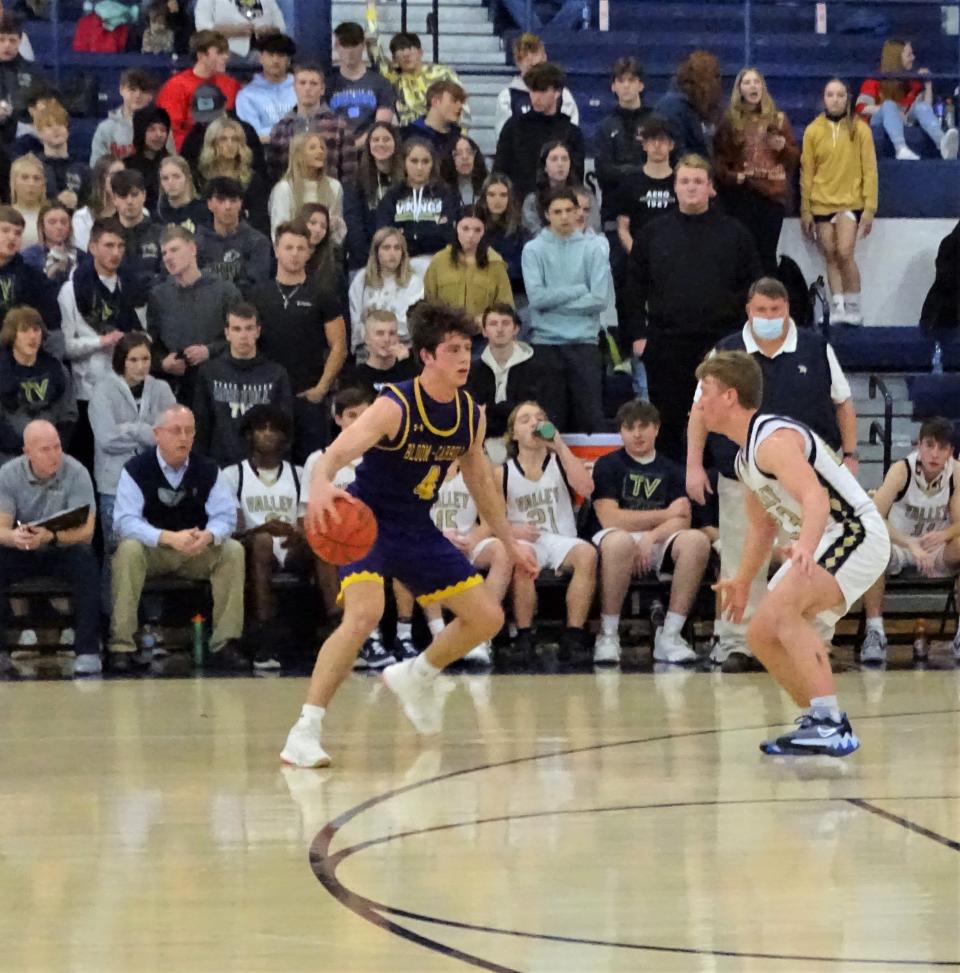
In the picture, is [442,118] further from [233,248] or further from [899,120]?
[899,120]

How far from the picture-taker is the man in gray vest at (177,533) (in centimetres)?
1012

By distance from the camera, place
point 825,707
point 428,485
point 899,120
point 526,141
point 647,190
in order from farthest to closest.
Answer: point 899,120, point 526,141, point 647,190, point 428,485, point 825,707

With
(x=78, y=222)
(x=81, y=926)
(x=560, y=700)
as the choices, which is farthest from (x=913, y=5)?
(x=81, y=926)

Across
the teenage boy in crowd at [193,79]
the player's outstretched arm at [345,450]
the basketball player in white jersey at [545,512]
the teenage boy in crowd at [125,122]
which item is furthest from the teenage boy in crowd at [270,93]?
A: the player's outstretched arm at [345,450]

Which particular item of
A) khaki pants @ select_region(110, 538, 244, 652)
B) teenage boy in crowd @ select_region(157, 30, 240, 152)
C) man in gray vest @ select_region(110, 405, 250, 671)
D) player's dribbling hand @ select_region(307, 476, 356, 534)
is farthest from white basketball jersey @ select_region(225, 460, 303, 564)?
player's dribbling hand @ select_region(307, 476, 356, 534)

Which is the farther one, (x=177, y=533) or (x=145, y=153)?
(x=145, y=153)

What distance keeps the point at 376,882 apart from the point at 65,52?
34.0ft

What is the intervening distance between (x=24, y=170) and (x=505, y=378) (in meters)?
3.13

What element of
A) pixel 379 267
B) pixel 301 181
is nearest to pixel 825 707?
pixel 379 267

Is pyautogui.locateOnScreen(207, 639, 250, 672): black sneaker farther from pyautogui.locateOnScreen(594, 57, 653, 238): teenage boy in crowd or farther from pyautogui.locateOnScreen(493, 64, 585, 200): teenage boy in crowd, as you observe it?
pyautogui.locateOnScreen(594, 57, 653, 238): teenage boy in crowd

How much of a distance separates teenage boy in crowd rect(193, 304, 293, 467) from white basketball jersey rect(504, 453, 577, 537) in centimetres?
131

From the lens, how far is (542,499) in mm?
10680

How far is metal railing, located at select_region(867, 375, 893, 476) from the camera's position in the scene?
11.8 meters

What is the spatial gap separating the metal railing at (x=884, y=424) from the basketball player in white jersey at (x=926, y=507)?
1.06 meters
